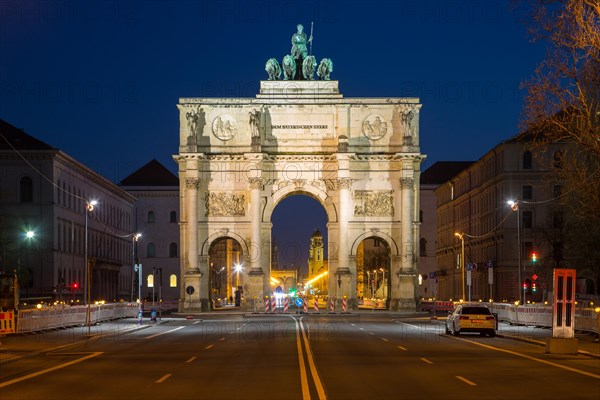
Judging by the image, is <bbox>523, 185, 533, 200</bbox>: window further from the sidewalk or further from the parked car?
the parked car

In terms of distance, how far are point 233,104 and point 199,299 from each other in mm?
15277

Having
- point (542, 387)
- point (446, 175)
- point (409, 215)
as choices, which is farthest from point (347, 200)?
point (446, 175)

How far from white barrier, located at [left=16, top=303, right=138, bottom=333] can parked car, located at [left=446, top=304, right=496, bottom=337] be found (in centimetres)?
1750

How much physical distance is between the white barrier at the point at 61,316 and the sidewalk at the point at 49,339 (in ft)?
1.44

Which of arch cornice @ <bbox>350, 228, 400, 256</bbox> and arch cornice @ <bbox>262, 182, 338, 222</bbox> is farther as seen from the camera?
arch cornice @ <bbox>262, 182, 338, 222</bbox>

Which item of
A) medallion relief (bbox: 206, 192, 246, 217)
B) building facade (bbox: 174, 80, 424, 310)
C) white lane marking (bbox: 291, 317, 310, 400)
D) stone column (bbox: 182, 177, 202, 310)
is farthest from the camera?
medallion relief (bbox: 206, 192, 246, 217)

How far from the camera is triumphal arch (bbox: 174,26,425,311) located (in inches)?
3420

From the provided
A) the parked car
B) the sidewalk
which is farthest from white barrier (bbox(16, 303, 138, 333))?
the parked car

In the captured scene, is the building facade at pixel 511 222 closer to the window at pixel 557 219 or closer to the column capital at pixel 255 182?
the window at pixel 557 219

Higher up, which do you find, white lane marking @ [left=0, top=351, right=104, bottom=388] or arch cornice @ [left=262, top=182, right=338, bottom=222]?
arch cornice @ [left=262, top=182, right=338, bottom=222]

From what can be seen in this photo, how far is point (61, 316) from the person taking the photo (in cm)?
5253

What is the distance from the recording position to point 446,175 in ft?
573

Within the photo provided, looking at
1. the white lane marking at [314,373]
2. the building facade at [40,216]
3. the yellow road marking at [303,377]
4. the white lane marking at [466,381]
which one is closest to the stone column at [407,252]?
the building facade at [40,216]

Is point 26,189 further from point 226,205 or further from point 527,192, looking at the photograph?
point 527,192
